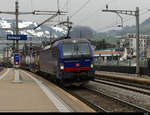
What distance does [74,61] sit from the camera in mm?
15414

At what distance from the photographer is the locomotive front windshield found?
15.6m

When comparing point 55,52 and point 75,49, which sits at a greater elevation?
point 75,49

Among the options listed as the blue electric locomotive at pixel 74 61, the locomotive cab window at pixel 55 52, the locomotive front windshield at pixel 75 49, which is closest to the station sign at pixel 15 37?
the locomotive cab window at pixel 55 52

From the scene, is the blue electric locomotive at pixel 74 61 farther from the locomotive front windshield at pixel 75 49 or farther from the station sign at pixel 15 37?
the station sign at pixel 15 37

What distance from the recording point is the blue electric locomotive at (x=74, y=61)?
15.2 metres

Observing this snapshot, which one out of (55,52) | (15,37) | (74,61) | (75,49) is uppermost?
(15,37)

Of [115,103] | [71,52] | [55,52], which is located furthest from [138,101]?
[55,52]

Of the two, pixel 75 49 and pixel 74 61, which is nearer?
pixel 74 61

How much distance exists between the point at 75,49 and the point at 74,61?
33.0 inches

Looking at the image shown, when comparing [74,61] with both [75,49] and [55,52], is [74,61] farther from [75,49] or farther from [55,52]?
[55,52]

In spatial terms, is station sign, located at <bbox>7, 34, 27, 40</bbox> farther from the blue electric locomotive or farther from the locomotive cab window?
the blue electric locomotive

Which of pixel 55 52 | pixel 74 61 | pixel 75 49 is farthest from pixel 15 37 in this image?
pixel 74 61

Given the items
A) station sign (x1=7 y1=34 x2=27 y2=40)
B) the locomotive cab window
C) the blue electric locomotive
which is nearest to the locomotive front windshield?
the blue electric locomotive

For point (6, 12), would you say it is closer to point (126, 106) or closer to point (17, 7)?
point (17, 7)
